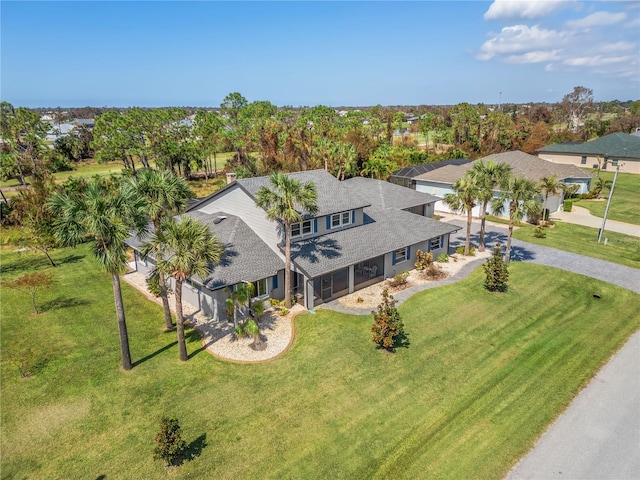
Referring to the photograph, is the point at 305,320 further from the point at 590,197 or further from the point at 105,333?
the point at 590,197

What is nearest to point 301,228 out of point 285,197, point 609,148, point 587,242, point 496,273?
point 285,197

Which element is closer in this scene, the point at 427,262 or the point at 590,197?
the point at 427,262

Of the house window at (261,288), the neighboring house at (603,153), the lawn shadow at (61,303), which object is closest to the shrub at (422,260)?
the house window at (261,288)

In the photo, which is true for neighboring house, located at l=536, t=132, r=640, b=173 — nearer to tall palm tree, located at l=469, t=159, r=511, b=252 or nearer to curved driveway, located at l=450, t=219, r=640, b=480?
tall palm tree, located at l=469, t=159, r=511, b=252

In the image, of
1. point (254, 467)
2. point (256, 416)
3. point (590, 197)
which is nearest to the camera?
point (254, 467)

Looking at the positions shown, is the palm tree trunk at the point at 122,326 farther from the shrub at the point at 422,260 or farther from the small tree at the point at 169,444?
the shrub at the point at 422,260

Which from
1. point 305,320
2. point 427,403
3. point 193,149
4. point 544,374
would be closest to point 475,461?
point 427,403

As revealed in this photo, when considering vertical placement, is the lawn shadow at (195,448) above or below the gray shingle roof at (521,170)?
below
